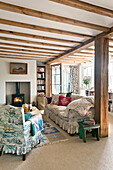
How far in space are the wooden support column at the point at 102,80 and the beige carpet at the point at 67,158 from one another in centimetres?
51

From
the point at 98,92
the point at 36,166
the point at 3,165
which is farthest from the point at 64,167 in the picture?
the point at 98,92

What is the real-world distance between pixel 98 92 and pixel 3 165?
8.02 ft

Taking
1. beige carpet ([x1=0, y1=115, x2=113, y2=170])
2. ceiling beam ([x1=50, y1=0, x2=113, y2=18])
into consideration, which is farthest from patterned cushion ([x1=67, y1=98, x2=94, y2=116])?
ceiling beam ([x1=50, y1=0, x2=113, y2=18])

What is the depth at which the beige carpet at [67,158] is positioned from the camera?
2.09 m

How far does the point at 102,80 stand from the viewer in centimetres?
310

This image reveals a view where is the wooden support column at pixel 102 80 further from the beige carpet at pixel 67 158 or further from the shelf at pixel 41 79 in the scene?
the shelf at pixel 41 79

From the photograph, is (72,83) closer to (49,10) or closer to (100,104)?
(100,104)

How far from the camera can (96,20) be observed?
8.30ft

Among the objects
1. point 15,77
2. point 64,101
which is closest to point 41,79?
point 15,77

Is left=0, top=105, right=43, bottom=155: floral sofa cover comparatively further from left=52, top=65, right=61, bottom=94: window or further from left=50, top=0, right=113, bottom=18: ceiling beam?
left=52, top=65, right=61, bottom=94: window

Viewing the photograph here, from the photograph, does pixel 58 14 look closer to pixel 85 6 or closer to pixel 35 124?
pixel 85 6

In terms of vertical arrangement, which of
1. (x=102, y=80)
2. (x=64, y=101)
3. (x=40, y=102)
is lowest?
(x=40, y=102)

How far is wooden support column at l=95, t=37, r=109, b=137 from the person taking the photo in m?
3.09

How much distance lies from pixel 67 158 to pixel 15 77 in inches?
Result: 187
